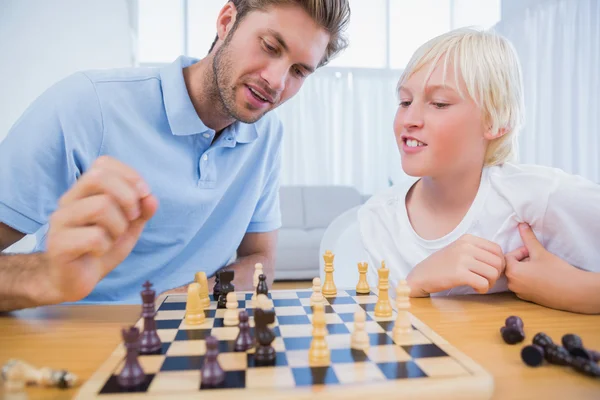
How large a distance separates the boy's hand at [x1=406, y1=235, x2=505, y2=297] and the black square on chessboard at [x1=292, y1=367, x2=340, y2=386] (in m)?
0.57

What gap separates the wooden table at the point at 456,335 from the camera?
673 millimetres

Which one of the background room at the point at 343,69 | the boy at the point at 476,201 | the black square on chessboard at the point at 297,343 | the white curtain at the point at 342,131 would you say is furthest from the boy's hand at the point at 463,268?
the white curtain at the point at 342,131

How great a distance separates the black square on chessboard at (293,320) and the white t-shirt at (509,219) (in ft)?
1.97

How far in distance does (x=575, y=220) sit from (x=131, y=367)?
47.7 inches

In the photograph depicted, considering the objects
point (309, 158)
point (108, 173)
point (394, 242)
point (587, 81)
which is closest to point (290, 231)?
point (309, 158)

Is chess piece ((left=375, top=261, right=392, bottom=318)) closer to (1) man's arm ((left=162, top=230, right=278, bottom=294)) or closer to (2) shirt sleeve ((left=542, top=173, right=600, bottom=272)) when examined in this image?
(2) shirt sleeve ((left=542, top=173, right=600, bottom=272))

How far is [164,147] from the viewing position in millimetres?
1482

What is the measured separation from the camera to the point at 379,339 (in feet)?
2.73

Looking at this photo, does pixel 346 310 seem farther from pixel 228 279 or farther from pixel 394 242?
pixel 394 242

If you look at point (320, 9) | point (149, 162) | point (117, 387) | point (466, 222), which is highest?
point (320, 9)

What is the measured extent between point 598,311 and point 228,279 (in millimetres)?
885

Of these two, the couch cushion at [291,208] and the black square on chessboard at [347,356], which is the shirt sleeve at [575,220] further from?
the couch cushion at [291,208]

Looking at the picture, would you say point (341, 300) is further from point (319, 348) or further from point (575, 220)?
point (575, 220)

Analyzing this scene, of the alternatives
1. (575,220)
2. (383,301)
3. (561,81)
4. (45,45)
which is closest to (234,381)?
(383,301)
